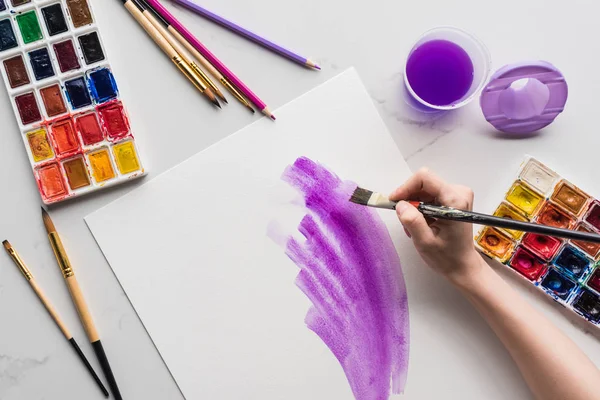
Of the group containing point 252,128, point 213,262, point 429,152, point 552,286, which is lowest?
point 552,286

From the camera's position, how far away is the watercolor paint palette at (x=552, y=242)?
2.78 feet

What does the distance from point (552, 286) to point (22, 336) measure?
2.98 ft

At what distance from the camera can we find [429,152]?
888mm

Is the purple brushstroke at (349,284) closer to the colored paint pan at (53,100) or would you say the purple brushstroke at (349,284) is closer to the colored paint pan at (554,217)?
the colored paint pan at (554,217)

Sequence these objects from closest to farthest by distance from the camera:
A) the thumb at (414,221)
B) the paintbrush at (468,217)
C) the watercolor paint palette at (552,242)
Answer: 1. the paintbrush at (468,217)
2. the thumb at (414,221)
3. the watercolor paint palette at (552,242)

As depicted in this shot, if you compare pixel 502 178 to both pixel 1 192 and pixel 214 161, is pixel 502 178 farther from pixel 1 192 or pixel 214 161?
pixel 1 192

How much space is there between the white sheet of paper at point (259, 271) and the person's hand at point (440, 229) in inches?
2.5

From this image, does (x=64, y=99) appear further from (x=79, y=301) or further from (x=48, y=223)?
(x=79, y=301)

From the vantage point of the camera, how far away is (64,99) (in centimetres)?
85

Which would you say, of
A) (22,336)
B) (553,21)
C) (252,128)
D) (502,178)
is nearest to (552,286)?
(502,178)

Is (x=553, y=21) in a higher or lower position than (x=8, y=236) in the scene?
higher

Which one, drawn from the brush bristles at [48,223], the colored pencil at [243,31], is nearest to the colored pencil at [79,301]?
the brush bristles at [48,223]

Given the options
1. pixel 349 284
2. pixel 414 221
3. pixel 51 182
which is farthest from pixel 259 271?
pixel 51 182

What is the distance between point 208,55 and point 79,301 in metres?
0.47
